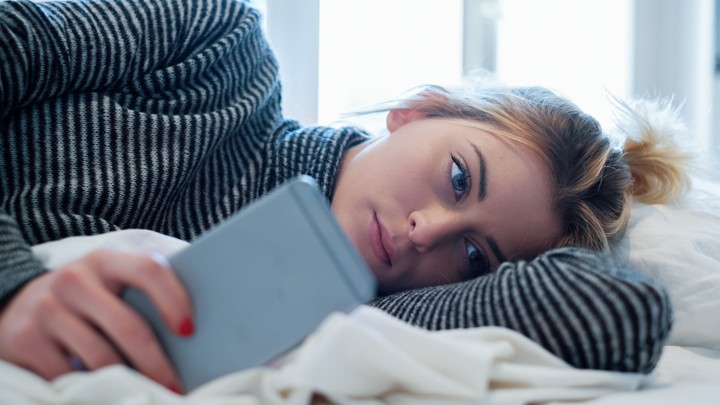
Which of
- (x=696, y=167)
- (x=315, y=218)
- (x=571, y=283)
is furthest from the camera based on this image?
(x=696, y=167)

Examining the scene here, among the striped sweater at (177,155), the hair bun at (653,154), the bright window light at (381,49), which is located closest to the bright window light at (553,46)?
the bright window light at (381,49)

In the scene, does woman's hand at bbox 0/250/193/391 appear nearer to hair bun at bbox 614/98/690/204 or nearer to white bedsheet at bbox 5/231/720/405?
white bedsheet at bbox 5/231/720/405

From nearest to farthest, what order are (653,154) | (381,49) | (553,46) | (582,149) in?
(582,149) → (653,154) → (381,49) → (553,46)

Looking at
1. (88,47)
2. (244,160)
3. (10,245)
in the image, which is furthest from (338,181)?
(10,245)

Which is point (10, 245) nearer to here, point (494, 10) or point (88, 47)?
point (88, 47)

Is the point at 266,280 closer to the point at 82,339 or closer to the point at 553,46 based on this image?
the point at 82,339

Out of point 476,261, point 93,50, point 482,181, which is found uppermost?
point 93,50

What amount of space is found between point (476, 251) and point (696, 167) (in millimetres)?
453

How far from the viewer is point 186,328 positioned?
1.45 feet

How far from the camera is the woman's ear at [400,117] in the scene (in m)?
0.98

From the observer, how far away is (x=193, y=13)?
0.85m

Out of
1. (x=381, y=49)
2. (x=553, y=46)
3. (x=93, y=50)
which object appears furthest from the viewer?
(x=553, y=46)

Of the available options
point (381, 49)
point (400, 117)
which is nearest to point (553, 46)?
point (381, 49)

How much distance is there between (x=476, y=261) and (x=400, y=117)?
255 millimetres
